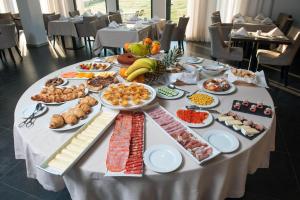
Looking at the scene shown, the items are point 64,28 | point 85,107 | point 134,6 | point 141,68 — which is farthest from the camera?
point 134,6

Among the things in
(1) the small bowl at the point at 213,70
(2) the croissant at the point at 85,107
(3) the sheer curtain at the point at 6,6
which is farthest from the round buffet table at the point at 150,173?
(3) the sheer curtain at the point at 6,6

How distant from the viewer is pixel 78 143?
0.88m

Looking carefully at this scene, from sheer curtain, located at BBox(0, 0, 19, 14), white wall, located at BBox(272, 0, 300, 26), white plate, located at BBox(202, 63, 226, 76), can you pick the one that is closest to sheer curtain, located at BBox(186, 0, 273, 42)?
white wall, located at BBox(272, 0, 300, 26)

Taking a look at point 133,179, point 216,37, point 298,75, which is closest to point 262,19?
point 298,75

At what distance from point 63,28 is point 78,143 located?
15.1 feet

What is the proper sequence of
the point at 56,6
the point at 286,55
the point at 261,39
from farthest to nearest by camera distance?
the point at 56,6
the point at 261,39
the point at 286,55

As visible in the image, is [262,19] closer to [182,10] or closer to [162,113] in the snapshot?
[182,10]

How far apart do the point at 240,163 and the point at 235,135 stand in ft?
0.39

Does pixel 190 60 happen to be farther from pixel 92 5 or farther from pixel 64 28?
pixel 92 5

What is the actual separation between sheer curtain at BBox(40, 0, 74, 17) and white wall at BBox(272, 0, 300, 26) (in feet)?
18.2

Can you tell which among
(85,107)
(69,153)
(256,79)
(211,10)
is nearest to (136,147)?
(69,153)

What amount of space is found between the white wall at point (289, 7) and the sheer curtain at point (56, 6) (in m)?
5.55

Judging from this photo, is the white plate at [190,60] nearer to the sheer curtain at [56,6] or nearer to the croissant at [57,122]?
the croissant at [57,122]

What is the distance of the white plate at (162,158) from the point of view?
2.56ft
